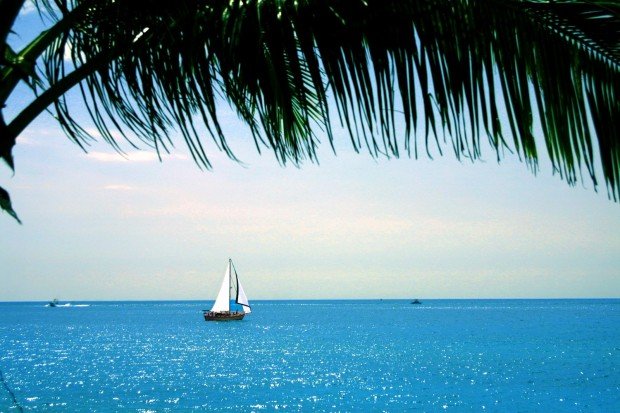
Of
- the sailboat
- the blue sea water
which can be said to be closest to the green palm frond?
the blue sea water

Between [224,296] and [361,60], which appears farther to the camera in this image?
[224,296]

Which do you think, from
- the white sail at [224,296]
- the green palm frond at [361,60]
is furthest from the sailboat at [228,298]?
the green palm frond at [361,60]

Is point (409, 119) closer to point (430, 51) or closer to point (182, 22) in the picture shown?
point (430, 51)

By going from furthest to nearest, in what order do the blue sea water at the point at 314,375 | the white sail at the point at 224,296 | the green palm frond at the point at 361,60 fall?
the white sail at the point at 224,296
the blue sea water at the point at 314,375
the green palm frond at the point at 361,60

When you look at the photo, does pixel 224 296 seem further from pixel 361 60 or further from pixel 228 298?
pixel 361 60

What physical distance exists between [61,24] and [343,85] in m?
0.66

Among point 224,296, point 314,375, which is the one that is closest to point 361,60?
point 314,375

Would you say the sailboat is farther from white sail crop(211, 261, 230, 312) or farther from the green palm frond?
the green palm frond

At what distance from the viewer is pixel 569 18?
116cm

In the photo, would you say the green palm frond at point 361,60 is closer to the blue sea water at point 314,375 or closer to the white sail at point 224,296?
the blue sea water at point 314,375

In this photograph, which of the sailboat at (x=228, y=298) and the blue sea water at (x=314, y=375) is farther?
the sailboat at (x=228, y=298)

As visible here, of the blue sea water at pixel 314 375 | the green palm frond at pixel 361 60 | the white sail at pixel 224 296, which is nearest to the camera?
the green palm frond at pixel 361 60

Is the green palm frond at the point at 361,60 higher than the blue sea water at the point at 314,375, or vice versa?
the green palm frond at the point at 361,60

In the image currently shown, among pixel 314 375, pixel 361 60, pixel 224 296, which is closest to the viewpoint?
pixel 361 60
